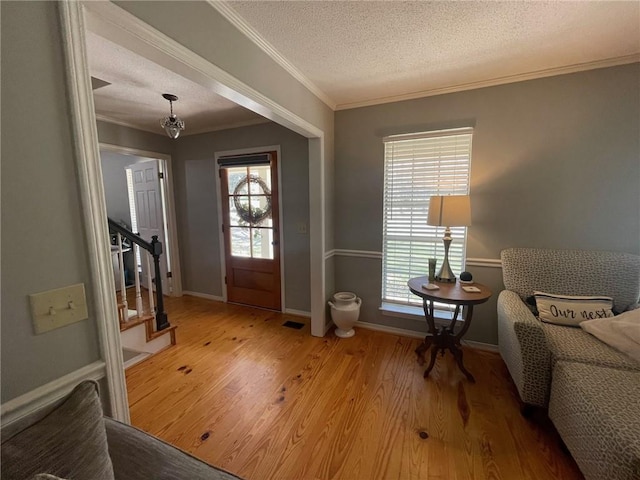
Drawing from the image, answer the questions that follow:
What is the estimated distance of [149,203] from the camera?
3.95 m

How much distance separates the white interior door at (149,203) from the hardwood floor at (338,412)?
1.83 meters

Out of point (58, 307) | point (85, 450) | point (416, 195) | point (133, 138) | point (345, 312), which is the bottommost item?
point (345, 312)

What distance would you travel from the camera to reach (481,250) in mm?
2461

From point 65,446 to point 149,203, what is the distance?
391 cm

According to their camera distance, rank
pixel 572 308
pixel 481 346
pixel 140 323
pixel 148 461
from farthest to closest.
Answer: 1. pixel 481 346
2. pixel 140 323
3. pixel 572 308
4. pixel 148 461

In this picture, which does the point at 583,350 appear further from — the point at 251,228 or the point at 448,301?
the point at 251,228

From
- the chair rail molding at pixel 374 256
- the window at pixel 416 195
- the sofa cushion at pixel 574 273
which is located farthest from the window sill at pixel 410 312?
the sofa cushion at pixel 574 273

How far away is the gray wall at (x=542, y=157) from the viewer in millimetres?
2035

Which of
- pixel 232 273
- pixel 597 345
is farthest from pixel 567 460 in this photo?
pixel 232 273

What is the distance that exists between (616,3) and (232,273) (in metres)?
3.98

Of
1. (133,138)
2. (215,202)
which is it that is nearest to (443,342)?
(215,202)

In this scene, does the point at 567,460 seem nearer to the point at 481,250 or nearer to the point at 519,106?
the point at 481,250

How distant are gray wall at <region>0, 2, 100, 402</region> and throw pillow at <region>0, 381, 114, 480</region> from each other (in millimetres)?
143

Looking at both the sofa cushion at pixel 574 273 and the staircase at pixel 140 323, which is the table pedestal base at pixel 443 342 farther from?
the staircase at pixel 140 323
